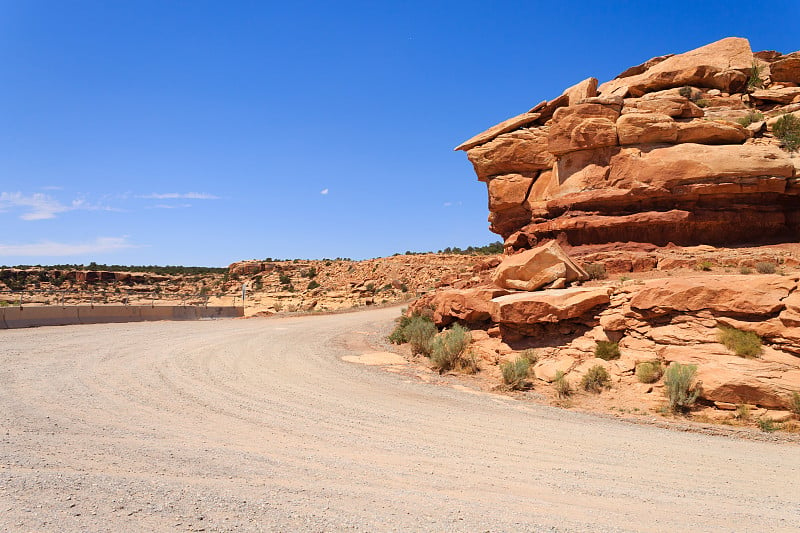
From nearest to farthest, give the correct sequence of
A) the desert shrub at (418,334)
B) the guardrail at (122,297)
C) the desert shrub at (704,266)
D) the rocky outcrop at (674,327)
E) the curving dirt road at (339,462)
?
the curving dirt road at (339,462)
the rocky outcrop at (674,327)
the desert shrub at (704,266)
the desert shrub at (418,334)
the guardrail at (122,297)

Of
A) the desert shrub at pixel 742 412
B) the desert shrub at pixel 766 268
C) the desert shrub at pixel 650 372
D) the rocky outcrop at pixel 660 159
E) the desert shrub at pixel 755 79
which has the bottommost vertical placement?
the desert shrub at pixel 742 412

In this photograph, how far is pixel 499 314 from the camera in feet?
44.9

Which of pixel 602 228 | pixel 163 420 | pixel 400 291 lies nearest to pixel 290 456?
pixel 163 420

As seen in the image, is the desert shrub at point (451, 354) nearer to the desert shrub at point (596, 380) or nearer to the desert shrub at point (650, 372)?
the desert shrub at point (596, 380)

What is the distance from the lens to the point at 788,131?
15.0 m

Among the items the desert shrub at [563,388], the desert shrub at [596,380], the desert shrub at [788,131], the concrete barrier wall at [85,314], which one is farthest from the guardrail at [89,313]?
the desert shrub at [788,131]

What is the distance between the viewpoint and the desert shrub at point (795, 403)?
862 centimetres

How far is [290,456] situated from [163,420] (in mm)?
2607

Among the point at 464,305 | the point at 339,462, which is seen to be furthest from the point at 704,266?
the point at 339,462

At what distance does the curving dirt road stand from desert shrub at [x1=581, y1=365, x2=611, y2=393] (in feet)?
5.26

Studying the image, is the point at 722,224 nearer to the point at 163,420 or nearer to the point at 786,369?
the point at 786,369

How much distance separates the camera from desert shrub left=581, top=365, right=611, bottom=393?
10.9 metres

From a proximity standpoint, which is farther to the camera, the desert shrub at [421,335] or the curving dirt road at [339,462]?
the desert shrub at [421,335]

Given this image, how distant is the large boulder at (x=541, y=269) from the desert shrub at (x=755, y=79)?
10048 millimetres
